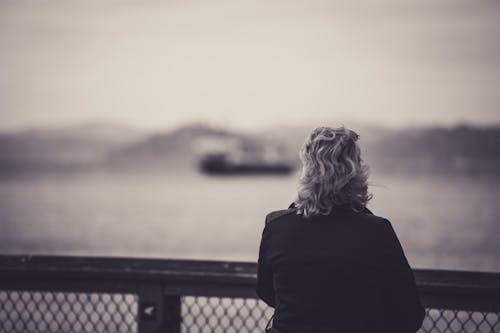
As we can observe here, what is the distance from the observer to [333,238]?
1733 mm

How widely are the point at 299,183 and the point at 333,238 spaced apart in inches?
11.2

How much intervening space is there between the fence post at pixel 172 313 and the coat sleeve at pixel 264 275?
19.5 inches

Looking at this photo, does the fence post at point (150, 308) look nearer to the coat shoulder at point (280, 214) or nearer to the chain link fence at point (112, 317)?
the chain link fence at point (112, 317)

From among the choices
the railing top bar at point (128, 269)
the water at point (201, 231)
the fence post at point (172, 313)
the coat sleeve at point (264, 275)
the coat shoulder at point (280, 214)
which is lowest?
the water at point (201, 231)

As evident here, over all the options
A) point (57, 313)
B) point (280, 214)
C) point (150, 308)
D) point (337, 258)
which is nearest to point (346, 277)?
point (337, 258)

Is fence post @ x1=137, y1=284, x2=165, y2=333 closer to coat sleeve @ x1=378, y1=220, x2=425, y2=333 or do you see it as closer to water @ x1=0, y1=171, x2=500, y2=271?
coat sleeve @ x1=378, y1=220, x2=425, y2=333

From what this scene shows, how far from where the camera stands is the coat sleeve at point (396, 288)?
173 centimetres

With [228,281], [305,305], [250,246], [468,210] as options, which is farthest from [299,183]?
[468,210]

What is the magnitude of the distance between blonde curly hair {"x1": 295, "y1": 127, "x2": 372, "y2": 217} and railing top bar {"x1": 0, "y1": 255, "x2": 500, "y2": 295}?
54cm

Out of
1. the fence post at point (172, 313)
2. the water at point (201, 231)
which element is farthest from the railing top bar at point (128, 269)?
the water at point (201, 231)

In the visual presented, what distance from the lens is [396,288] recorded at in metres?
1.75

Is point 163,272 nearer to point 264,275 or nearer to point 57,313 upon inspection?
point 264,275

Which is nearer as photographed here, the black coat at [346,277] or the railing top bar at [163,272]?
the black coat at [346,277]

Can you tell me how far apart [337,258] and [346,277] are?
0.07m
